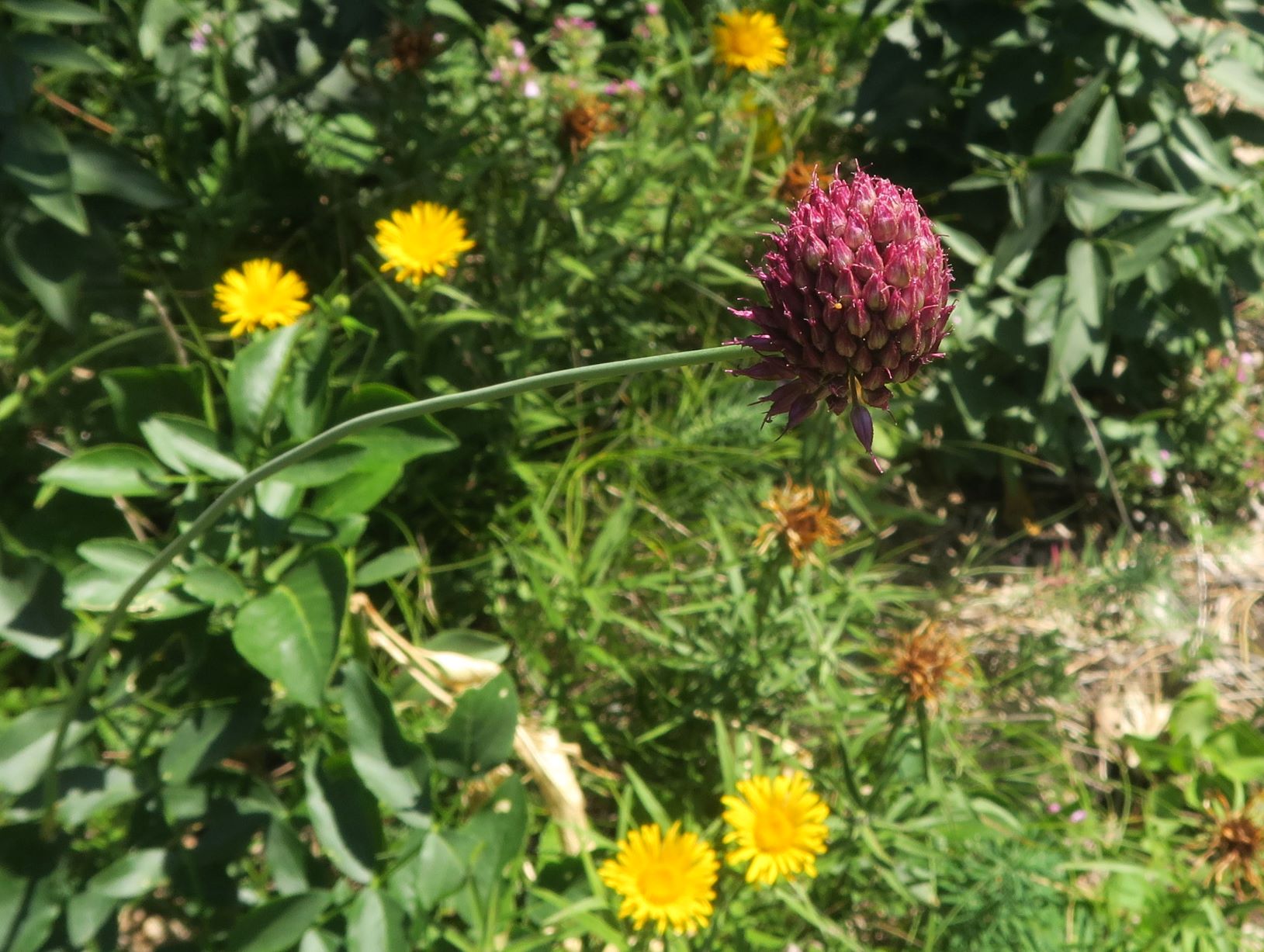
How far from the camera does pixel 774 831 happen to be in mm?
1364

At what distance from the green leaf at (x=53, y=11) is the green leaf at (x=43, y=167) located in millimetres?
169

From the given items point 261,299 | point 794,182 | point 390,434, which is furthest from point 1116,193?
point 261,299

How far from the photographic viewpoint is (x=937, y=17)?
1.90 meters

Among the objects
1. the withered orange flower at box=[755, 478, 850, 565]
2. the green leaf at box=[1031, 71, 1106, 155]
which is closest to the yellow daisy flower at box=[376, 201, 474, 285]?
the withered orange flower at box=[755, 478, 850, 565]

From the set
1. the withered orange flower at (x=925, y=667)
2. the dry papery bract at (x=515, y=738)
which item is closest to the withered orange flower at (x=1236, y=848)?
the withered orange flower at (x=925, y=667)

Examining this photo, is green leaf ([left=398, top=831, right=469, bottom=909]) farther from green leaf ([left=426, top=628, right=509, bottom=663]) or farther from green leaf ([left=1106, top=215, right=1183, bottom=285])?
green leaf ([left=1106, top=215, right=1183, bottom=285])

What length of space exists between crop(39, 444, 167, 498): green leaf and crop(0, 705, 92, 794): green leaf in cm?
33

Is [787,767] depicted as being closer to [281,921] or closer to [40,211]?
[281,921]

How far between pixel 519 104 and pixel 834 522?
0.93m

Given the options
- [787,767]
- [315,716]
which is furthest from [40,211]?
[787,767]

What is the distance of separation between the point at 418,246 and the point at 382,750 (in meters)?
0.69

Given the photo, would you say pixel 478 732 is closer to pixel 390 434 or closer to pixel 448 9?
pixel 390 434

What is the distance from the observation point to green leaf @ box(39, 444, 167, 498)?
128 centimetres

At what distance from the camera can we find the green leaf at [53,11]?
1.44m
